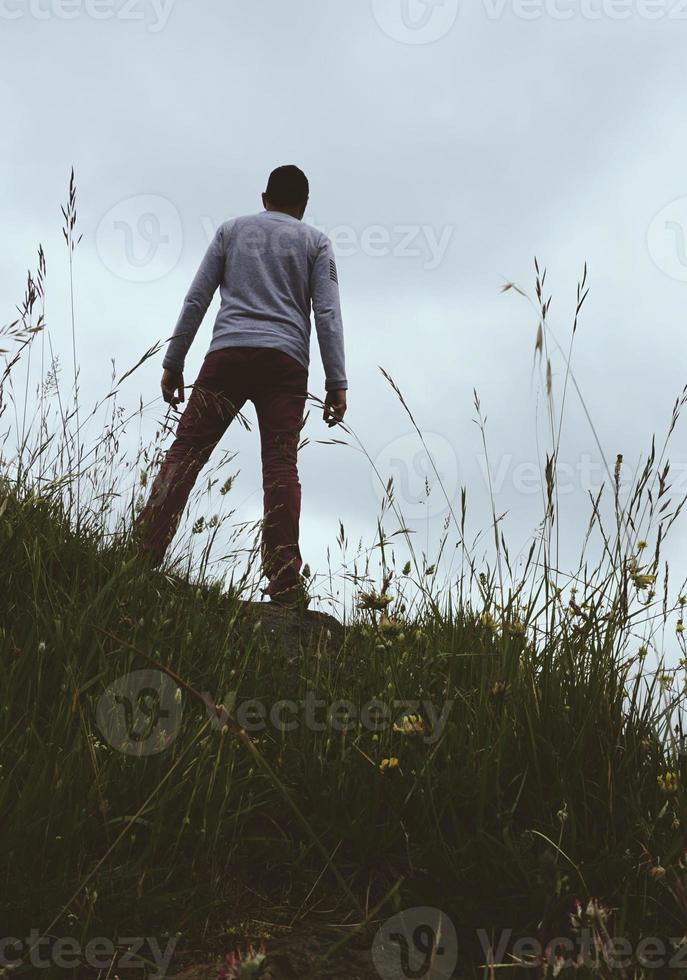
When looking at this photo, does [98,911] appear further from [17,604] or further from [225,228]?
[225,228]

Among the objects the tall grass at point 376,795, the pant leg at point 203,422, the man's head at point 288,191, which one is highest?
the man's head at point 288,191

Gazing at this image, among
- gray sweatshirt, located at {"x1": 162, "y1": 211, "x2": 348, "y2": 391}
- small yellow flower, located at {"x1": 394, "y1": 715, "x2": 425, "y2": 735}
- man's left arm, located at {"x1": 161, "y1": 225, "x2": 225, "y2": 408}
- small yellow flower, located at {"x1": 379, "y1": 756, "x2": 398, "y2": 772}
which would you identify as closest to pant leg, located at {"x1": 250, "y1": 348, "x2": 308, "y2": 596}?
gray sweatshirt, located at {"x1": 162, "y1": 211, "x2": 348, "y2": 391}

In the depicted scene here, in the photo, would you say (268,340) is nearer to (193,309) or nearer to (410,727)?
(193,309)

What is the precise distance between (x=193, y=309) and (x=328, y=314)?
0.75 metres

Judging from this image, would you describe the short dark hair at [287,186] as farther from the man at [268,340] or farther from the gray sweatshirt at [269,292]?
the gray sweatshirt at [269,292]

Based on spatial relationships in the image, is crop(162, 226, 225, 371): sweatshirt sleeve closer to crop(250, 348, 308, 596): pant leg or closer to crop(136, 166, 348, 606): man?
crop(136, 166, 348, 606): man

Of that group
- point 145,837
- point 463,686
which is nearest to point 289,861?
point 145,837

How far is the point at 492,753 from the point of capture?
181 cm

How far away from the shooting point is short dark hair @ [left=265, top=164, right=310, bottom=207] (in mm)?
4637

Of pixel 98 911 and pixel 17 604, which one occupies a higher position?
pixel 17 604

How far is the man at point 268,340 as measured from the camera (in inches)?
159

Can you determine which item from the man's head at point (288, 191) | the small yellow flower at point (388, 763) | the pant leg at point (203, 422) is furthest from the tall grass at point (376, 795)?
the man's head at point (288, 191)

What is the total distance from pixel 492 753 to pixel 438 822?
21cm

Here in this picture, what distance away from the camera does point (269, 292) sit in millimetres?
4332
